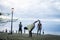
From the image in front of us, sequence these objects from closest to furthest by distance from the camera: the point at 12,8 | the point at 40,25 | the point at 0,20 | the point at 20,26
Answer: the point at 40,25 < the point at 20,26 < the point at 12,8 < the point at 0,20

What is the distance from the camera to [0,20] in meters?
55.8

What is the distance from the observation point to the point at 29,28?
1426 inches


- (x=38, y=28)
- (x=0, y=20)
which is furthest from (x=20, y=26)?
(x=0, y=20)

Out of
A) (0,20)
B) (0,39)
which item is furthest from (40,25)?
(0,20)

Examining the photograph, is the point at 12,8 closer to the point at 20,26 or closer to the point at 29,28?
the point at 20,26

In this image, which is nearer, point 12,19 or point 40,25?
point 40,25

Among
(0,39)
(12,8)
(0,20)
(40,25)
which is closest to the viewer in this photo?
(0,39)

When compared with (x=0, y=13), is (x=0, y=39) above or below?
below

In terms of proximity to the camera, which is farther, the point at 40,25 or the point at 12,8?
the point at 12,8

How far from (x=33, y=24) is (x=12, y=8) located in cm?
1560

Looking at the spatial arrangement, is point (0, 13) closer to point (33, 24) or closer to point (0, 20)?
point (0, 20)

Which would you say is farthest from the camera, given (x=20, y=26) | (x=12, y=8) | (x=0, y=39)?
(x=12, y=8)

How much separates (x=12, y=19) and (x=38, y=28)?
9.90 metres

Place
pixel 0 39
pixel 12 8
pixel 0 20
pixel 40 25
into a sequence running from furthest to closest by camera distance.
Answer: pixel 0 20 < pixel 12 8 < pixel 40 25 < pixel 0 39
